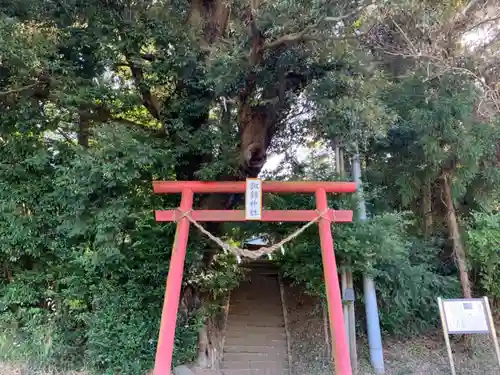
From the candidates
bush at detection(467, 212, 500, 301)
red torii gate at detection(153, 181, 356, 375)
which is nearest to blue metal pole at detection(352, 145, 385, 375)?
red torii gate at detection(153, 181, 356, 375)

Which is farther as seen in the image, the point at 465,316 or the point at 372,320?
the point at 372,320

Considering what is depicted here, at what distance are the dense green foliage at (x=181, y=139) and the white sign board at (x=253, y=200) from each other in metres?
0.54

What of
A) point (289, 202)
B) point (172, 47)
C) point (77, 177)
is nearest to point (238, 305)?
point (289, 202)

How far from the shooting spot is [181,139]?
249 inches

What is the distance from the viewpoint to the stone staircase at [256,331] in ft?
22.2

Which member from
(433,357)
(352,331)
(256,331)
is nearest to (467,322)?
(433,357)

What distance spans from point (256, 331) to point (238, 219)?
10.7ft

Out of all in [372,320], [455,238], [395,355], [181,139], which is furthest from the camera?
[455,238]

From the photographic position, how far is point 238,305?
8406 mm

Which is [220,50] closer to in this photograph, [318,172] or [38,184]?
[318,172]

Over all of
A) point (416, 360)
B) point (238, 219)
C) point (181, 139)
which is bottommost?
point (416, 360)

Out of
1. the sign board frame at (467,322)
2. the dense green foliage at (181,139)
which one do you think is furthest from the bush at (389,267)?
the sign board frame at (467,322)

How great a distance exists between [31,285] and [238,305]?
13.4 feet

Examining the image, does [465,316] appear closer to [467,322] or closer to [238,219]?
[467,322]
